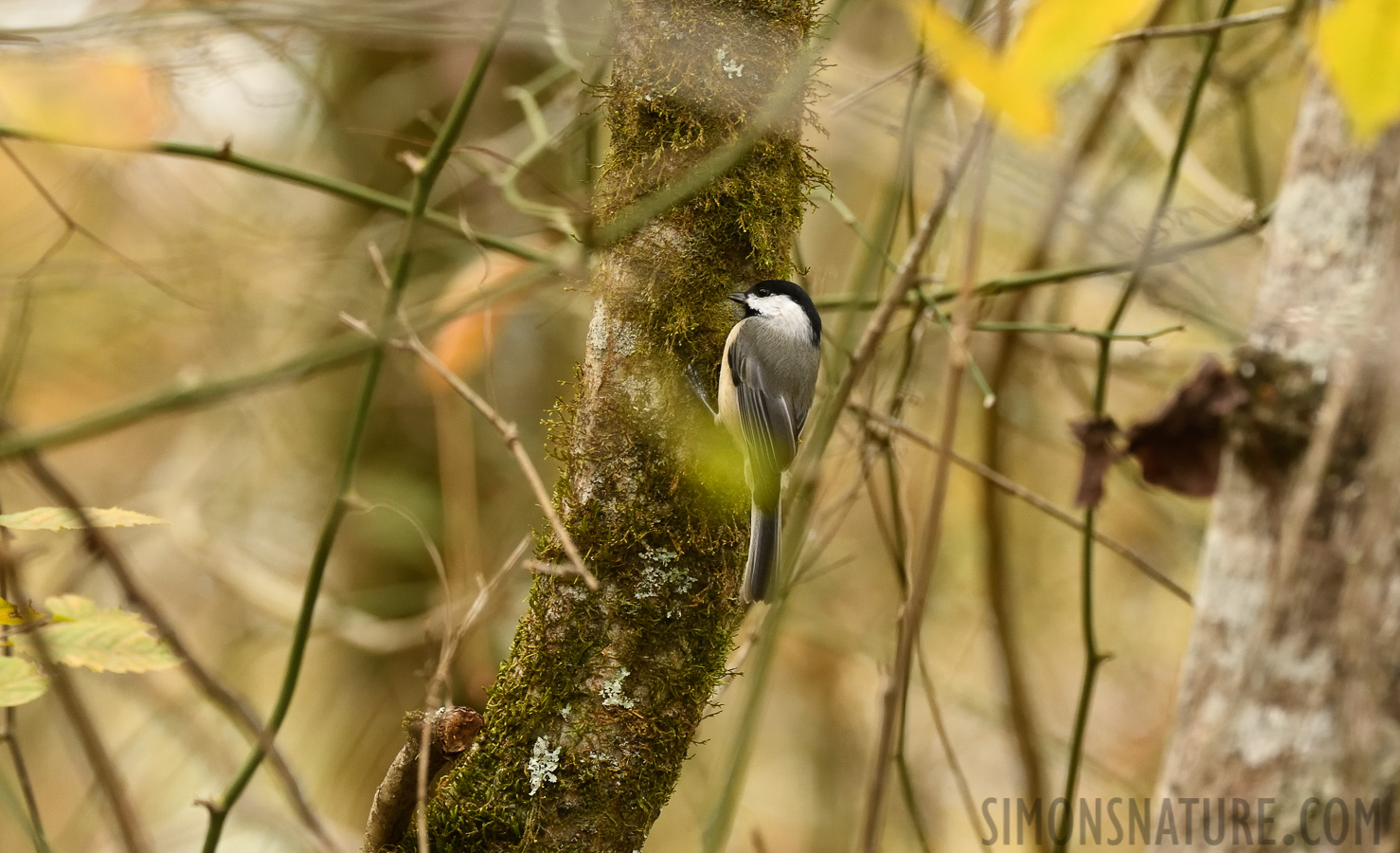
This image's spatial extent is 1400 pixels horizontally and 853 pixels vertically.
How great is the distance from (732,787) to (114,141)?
1.74 metres

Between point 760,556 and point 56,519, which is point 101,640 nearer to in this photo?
point 56,519

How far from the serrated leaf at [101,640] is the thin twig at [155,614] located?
1.36ft

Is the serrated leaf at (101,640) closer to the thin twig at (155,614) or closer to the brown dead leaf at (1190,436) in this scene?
the thin twig at (155,614)

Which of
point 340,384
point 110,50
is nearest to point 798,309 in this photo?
point 110,50

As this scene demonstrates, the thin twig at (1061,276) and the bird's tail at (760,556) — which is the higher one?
the thin twig at (1061,276)

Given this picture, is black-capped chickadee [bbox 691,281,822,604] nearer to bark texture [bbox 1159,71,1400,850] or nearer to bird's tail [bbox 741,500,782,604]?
bird's tail [bbox 741,500,782,604]

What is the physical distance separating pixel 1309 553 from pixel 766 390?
6.24ft

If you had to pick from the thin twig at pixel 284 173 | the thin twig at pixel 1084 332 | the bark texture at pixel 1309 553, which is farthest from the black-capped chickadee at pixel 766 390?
the bark texture at pixel 1309 553

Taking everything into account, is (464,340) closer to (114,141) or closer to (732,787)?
(114,141)

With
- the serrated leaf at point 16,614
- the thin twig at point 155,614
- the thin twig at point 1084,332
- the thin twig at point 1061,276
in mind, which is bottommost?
the thin twig at point 155,614

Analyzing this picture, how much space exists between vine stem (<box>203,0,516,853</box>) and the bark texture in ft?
3.65

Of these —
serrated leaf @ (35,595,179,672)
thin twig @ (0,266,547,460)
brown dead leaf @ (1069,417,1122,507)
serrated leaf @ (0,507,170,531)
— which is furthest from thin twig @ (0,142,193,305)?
brown dead leaf @ (1069,417,1122,507)

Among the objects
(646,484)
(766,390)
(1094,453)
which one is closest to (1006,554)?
(766,390)

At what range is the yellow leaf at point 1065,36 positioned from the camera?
2.78ft
